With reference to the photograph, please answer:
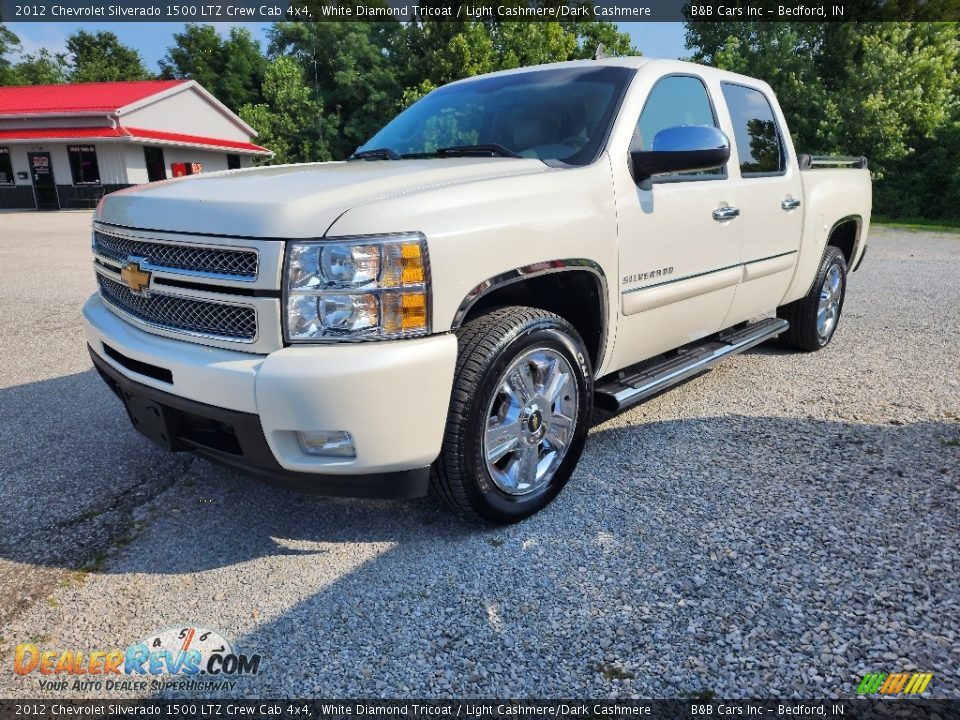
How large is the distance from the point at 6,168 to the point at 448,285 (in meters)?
34.0

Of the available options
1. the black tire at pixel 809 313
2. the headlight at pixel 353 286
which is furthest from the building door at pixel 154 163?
the headlight at pixel 353 286

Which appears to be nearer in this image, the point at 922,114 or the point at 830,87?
the point at 922,114

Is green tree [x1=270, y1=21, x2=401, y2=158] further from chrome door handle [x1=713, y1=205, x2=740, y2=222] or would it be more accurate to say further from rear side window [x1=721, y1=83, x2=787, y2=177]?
chrome door handle [x1=713, y1=205, x2=740, y2=222]

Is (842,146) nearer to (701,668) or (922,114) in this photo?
(922,114)

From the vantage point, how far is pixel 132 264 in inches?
106

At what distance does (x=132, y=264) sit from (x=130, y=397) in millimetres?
527

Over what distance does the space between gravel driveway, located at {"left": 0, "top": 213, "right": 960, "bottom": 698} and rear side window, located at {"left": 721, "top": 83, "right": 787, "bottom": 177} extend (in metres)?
1.51

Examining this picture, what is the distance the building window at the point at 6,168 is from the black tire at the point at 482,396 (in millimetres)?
33586

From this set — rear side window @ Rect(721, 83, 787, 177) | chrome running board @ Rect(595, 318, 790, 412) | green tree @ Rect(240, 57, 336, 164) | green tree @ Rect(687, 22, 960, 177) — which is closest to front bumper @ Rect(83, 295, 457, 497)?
chrome running board @ Rect(595, 318, 790, 412)

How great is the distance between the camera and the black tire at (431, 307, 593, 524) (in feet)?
8.20

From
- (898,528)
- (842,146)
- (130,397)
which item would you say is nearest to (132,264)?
(130,397)

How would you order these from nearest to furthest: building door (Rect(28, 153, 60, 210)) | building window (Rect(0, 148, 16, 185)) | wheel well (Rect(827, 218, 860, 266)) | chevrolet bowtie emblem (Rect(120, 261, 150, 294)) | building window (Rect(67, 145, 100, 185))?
1. chevrolet bowtie emblem (Rect(120, 261, 150, 294))
2. wheel well (Rect(827, 218, 860, 266))
3. building window (Rect(67, 145, 100, 185))
4. building door (Rect(28, 153, 60, 210))
5. building window (Rect(0, 148, 16, 185))

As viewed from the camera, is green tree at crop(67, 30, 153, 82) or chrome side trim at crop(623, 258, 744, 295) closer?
chrome side trim at crop(623, 258, 744, 295)

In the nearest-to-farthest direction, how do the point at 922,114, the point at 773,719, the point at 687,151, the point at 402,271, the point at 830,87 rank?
the point at 773,719 → the point at 402,271 → the point at 687,151 → the point at 922,114 → the point at 830,87
